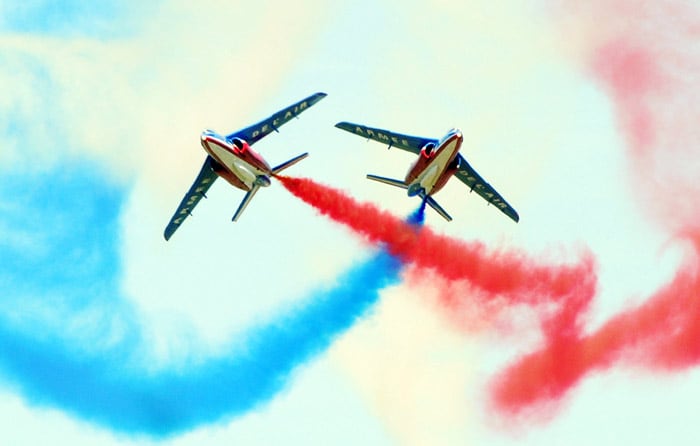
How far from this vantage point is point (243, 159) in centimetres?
10350

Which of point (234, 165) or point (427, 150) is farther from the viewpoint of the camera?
point (427, 150)

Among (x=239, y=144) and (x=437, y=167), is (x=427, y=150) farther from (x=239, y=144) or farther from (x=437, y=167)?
(x=239, y=144)

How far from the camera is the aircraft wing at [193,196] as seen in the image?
4288 inches

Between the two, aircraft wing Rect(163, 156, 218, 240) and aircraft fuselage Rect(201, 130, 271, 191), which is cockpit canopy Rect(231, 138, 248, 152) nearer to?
aircraft fuselage Rect(201, 130, 271, 191)

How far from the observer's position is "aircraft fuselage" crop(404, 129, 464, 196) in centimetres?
10250

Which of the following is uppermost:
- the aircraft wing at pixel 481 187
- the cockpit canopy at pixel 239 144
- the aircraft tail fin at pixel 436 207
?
the aircraft wing at pixel 481 187

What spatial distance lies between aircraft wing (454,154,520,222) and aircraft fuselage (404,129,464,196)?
202cm

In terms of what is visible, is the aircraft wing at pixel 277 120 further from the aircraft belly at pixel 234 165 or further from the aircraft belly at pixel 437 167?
the aircraft belly at pixel 437 167

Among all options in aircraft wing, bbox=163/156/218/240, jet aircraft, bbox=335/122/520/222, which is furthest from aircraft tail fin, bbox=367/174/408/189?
aircraft wing, bbox=163/156/218/240

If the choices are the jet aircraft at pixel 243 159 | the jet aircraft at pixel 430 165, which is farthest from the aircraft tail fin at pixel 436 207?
the jet aircraft at pixel 243 159

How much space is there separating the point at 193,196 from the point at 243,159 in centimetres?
811

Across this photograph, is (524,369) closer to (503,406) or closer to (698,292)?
(503,406)

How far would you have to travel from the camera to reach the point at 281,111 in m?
107

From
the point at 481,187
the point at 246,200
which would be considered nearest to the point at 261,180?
the point at 246,200
